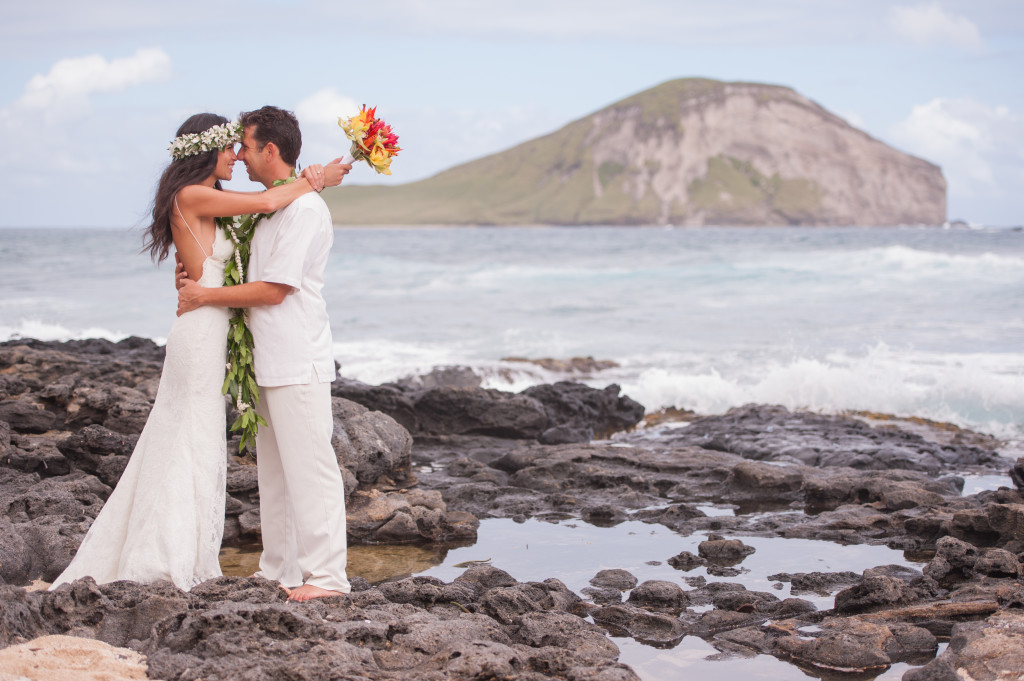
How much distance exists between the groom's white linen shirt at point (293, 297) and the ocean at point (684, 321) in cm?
1053

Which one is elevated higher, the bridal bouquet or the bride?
the bridal bouquet

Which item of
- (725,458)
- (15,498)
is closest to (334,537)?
(15,498)

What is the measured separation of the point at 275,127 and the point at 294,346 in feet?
3.62

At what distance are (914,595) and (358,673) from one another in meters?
3.38

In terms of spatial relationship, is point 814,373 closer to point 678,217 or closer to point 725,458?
point 725,458

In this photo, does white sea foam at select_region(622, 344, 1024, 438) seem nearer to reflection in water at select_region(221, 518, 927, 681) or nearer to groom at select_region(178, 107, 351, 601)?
reflection in water at select_region(221, 518, 927, 681)

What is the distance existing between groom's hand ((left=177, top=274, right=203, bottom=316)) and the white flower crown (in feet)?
2.16

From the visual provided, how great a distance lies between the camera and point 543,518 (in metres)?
7.91

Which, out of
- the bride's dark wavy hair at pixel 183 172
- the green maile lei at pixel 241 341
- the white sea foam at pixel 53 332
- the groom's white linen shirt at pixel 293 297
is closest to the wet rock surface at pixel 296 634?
the green maile lei at pixel 241 341

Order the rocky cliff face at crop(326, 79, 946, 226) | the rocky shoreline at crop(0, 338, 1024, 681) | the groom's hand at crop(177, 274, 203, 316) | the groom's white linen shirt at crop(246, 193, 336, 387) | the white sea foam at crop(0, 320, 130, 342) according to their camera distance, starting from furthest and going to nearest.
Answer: the rocky cliff face at crop(326, 79, 946, 226), the white sea foam at crop(0, 320, 130, 342), the groom's hand at crop(177, 274, 203, 316), the groom's white linen shirt at crop(246, 193, 336, 387), the rocky shoreline at crop(0, 338, 1024, 681)

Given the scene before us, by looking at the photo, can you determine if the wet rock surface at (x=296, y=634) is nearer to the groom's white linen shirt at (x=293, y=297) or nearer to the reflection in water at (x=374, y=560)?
the groom's white linen shirt at (x=293, y=297)

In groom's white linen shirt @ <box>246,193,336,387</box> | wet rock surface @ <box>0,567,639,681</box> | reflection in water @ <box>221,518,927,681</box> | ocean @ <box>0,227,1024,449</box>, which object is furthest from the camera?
ocean @ <box>0,227,1024,449</box>

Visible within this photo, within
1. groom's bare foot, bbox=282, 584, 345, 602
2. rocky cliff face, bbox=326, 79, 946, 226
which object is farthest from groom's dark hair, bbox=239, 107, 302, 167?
rocky cliff face, bbox=326, 79, 946, 226

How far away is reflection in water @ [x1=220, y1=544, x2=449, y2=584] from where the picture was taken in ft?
20.7
